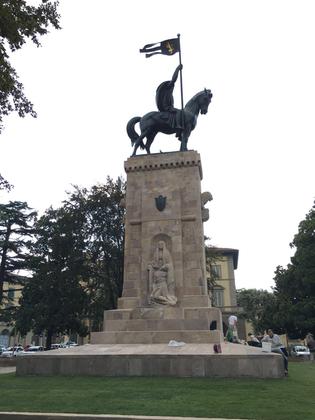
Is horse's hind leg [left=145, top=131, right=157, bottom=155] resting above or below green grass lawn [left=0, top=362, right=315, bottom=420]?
above

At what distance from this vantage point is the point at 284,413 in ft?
23.2

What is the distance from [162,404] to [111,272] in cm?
2431

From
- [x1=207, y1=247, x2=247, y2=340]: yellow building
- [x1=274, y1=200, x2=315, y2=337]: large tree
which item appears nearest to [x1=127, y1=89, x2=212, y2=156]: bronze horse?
[x1=274, y1=200, x2=315, y2=337]: large tree

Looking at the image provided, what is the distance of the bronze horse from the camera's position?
834 inches

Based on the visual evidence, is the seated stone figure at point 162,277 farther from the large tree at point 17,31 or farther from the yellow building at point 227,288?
the yellow building at point 227,288

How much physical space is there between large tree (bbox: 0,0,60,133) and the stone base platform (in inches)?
296

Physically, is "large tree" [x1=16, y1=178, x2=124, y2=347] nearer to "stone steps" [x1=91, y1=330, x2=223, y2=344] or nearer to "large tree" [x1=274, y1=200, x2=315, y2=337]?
"stone steps" [x1=91, y1=330, x2=223, y2=344]

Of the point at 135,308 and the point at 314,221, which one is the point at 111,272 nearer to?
the point at 135,308

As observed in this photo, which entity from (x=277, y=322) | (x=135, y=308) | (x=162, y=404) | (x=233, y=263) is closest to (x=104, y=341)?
(x=135, y=308)

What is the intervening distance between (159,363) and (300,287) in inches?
1089

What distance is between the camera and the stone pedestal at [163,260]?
16344 millimetres

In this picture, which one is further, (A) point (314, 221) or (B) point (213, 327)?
(A) point (314, 221)

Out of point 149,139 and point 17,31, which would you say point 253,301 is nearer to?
point 149,139

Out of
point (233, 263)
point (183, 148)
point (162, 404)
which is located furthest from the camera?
point (233, 263)
